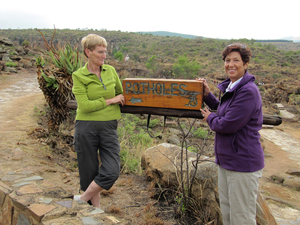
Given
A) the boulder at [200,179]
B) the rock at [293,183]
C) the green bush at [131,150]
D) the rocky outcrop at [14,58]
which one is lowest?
the rock at [293,183]

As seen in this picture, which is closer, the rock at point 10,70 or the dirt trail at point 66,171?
the dirt trail at point 66,171

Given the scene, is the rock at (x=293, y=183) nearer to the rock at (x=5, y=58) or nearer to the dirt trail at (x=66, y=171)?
the dirt trail at (x=66, y=171)

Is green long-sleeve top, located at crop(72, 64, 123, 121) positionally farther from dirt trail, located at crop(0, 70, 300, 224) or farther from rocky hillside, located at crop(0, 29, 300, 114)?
rocky hillside, located at crop(0, 29, 300, 114)

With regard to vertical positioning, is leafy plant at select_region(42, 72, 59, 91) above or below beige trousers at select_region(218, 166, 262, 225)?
above

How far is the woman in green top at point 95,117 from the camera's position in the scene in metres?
2.34

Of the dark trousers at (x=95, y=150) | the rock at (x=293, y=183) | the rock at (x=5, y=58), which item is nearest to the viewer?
the dark trousers at (x=95, y=150)

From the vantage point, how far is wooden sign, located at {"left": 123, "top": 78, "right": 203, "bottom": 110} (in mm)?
2248

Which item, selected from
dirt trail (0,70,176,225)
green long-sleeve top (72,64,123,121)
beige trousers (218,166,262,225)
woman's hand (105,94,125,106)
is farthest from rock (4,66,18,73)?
beige trousers (218,166,262,225)

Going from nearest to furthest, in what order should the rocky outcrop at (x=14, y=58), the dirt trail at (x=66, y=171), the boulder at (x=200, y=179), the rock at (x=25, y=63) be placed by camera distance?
1. the boulder at (x=200, y=179)
2. the dirt trail at (x=66, y=171)
3. the rocky outcrop at (x=14, y=58)
4. the rock at (x=25, y=63)

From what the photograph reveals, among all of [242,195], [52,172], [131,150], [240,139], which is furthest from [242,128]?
[131,150]

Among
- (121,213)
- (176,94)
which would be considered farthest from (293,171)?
(176,94)

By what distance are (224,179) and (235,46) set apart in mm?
1102

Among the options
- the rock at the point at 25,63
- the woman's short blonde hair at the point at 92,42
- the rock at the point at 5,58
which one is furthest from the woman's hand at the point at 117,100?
the rock at the point at 5,58

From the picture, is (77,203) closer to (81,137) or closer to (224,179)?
(81,137)
